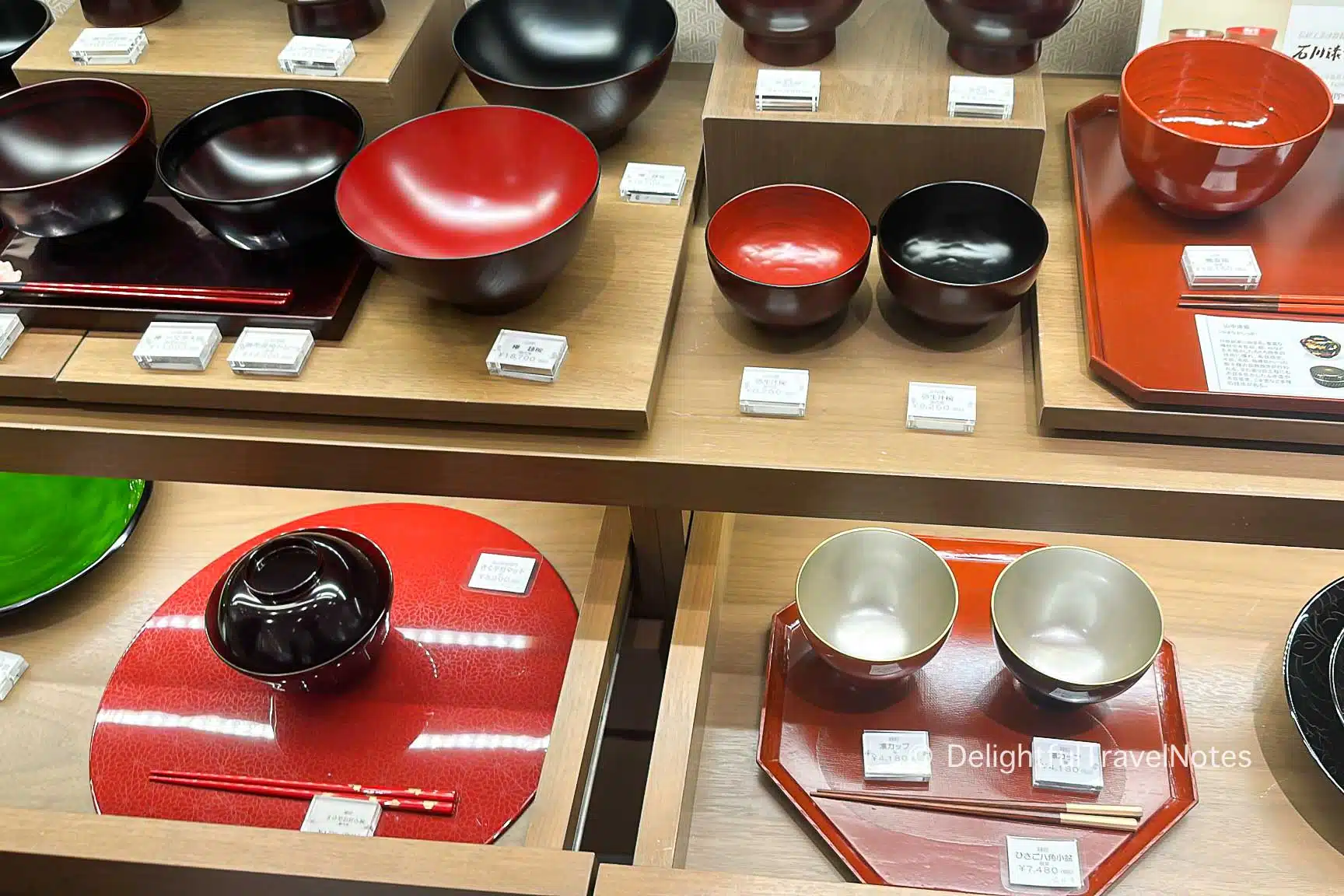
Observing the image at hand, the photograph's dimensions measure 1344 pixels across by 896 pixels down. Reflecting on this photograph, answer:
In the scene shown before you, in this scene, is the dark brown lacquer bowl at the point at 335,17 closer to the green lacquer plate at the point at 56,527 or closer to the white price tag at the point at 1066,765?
the green lacquer plate at the point at 56,527

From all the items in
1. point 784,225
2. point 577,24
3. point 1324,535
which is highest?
point 577,24

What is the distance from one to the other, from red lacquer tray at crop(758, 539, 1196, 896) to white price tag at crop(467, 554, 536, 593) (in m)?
0.34

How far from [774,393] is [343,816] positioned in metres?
0.67

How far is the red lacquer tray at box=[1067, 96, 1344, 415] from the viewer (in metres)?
0.92

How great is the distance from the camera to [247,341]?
1043 mm

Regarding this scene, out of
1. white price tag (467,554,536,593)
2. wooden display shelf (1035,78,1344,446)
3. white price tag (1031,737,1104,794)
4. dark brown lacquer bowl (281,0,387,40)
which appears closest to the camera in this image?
wooden display shelf (1035,78,1344,446)

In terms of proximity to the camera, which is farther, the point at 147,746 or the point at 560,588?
the point at 560,588

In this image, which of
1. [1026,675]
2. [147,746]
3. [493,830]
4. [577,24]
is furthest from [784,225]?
[147,746]

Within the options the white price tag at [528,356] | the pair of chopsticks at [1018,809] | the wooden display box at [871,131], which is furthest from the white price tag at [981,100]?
the pair of chopsticks at [1018,809]

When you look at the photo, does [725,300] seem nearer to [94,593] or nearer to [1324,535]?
[1324,535]

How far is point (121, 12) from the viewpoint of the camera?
4.27 ft

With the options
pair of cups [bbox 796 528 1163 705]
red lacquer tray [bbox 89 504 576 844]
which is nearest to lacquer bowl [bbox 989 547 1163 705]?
pair of cups [bbox 796 528 1163 705]

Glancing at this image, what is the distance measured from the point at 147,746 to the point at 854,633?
2.81 ft

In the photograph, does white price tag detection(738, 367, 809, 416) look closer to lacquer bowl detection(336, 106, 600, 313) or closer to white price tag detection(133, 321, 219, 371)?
lacquer bowl detection(336, 106, 600, 313)
